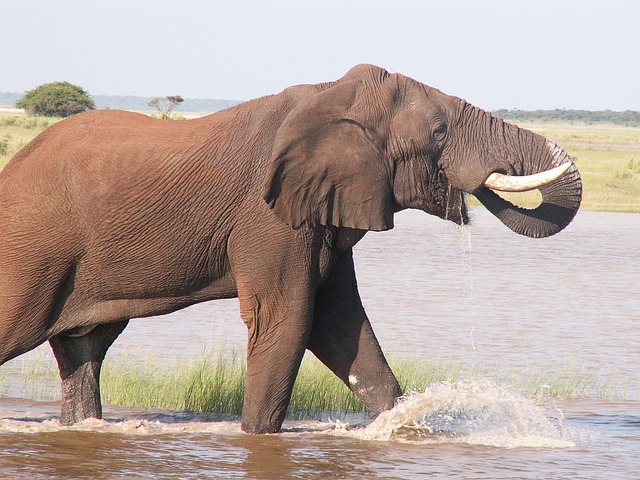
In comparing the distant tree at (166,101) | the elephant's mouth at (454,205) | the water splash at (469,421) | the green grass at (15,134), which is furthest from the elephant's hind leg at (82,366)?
the distant tree at (166,101)

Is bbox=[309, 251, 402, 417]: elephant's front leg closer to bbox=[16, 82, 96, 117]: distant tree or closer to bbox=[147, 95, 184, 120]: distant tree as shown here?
bbox=[16, 82, 96, 117]: distant tree

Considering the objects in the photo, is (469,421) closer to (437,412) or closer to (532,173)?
(437,412)

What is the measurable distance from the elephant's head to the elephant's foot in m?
1.61

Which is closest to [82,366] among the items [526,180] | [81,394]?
[81,394]

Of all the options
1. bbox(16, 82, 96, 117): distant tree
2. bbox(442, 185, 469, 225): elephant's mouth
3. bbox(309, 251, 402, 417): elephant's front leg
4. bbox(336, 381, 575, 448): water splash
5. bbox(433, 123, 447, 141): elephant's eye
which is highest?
bbox(16, 82, 96, 117): distant tree

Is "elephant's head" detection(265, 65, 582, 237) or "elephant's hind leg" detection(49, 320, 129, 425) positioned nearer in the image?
"elephant's head" detection(265, 65, 582, 237)

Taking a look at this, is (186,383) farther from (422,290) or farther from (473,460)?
(422,290)

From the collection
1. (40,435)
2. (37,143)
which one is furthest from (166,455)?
(37,143)

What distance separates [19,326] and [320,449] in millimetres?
1772

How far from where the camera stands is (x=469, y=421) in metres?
7.74

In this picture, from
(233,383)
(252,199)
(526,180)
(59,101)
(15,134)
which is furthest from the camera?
(59,101)

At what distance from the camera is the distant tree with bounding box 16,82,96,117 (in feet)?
200

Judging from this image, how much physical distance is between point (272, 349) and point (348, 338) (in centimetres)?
63

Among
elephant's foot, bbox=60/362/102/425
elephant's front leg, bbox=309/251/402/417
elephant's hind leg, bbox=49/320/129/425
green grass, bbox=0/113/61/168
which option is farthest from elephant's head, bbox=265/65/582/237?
green grass, bbox=0/113/61/168
